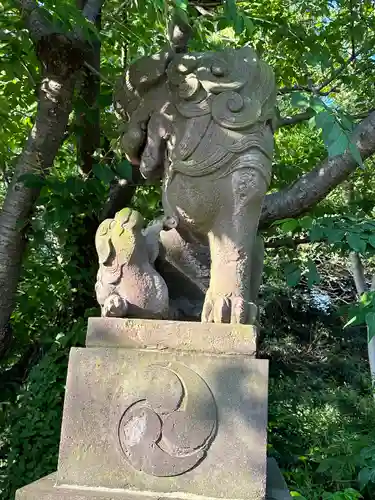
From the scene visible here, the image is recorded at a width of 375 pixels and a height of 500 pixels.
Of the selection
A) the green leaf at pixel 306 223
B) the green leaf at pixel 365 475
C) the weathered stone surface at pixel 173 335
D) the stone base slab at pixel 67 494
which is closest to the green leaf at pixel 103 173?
the green leaf at pixel 306 223

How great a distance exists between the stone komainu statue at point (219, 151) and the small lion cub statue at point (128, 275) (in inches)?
6.1

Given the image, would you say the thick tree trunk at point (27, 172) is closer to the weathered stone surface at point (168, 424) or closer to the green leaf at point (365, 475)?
the weathered stone surface at point (168, 424)

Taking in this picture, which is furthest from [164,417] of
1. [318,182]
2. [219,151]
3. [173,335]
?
[318,182]

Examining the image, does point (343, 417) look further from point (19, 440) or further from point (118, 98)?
point (118, 98)

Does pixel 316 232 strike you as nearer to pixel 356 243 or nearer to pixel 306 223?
pixel 306 223

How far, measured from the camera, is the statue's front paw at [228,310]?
5.53 feet

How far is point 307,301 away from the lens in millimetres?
11359

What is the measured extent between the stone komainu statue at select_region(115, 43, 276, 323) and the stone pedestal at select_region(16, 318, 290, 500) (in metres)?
0.15

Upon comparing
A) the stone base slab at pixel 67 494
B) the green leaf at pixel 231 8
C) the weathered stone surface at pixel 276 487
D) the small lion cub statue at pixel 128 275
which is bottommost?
the stone base slab at pixel 67 494

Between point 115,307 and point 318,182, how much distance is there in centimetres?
221

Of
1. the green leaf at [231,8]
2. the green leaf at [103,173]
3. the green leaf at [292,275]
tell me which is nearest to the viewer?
the green leaf at [231,8]

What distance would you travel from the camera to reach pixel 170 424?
5.24 feet

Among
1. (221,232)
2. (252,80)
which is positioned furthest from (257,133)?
(221,232)

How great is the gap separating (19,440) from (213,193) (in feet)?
8.38
